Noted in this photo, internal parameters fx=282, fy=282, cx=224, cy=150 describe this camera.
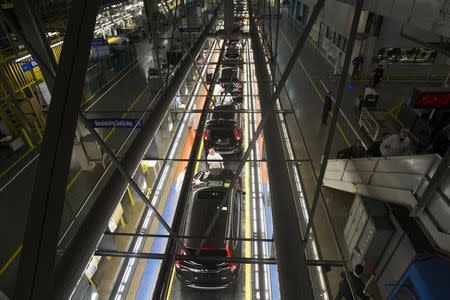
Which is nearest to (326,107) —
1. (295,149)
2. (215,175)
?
(295,149)

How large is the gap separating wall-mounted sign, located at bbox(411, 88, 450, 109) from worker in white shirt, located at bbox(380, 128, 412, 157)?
82.2 inches

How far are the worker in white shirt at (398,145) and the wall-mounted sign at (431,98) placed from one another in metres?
2.09

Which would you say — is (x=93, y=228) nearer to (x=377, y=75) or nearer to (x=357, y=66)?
(x=377, y=75)

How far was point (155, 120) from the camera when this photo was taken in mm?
2854

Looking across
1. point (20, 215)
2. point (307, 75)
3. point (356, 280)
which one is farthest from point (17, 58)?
point (307, 75)

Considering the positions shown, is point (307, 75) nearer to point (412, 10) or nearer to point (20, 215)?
point (412, 10)

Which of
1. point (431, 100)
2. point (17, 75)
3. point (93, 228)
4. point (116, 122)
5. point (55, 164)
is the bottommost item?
point (431, 100)

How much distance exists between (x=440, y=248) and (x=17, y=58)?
37.4 feet

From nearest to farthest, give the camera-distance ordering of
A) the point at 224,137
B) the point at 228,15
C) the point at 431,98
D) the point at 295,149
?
the point at 431,98
the point at 228,15
the point at 224,137
the point at 295,149

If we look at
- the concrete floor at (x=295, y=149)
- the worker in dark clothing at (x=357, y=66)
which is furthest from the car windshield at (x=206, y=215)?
the worker in dark clothing at (x=357, y=66)

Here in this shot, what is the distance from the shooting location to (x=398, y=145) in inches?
236

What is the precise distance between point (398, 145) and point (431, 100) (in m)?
2.70

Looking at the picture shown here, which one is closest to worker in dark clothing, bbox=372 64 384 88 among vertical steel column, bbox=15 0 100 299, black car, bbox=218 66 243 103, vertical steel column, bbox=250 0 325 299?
black car, bbox=218 66 243 103

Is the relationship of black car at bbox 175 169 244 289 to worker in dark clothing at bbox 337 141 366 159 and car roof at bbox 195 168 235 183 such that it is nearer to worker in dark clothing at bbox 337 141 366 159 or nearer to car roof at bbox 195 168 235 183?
car roof at bbox 195 168 235 183
